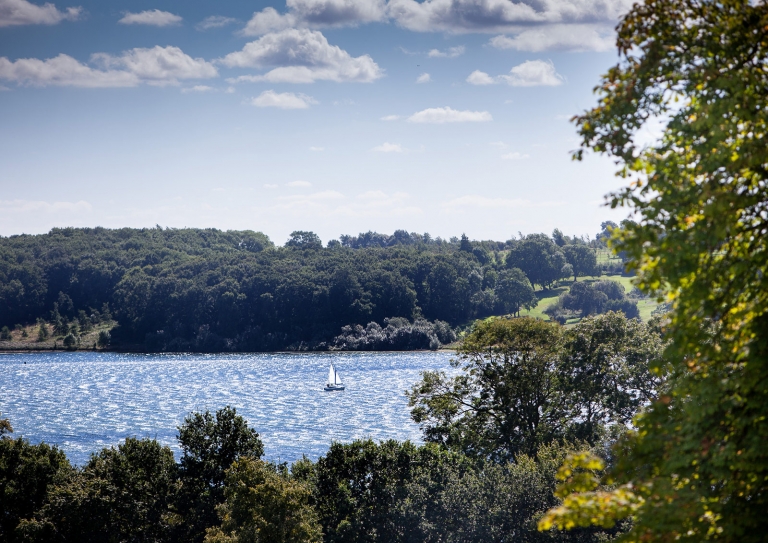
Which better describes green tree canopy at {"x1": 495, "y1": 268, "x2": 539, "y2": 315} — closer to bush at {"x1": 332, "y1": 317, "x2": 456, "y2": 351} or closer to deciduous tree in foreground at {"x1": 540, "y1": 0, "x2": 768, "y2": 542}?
bush at {"x1": 332, "y1": 317, "x2": 456, "y2": 351}

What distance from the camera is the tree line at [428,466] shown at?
115 ft

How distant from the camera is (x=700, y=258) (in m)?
10.4

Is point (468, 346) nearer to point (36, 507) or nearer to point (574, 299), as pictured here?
point (36, 507)

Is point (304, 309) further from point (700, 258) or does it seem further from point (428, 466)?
point (700, 258)

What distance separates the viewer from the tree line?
3509 centimetres

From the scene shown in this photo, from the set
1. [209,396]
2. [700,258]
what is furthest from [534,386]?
[209,396]

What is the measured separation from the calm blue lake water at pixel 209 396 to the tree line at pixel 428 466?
28.8m

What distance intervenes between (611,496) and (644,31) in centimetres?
695

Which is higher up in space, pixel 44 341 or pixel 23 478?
pixel 44 341

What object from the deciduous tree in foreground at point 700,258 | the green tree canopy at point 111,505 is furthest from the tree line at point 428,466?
the deciduous tree in foreground at point 700,258

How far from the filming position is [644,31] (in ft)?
36.4

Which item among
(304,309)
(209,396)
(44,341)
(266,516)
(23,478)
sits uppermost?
(304,309)

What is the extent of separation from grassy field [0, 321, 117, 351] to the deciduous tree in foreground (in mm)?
179377

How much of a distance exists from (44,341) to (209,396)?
3870 inches
